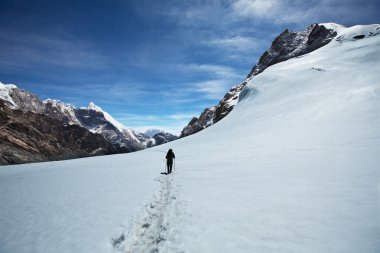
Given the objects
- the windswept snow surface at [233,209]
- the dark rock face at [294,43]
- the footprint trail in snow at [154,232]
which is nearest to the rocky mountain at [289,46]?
the dark rock face at [294,43]

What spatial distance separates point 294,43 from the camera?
16975 centimetres

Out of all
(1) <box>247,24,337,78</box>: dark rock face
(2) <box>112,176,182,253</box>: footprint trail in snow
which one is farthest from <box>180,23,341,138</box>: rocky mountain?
(2) <box>112,176,182,253</box>: footprint trail in snow

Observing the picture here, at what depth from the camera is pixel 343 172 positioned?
10.7 meters

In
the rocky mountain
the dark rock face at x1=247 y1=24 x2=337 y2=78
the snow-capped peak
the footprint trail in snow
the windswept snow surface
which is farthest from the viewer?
the snow-capped peak

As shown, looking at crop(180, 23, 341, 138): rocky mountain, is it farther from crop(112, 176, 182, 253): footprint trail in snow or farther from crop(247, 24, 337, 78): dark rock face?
crop(112, 176, 182, 253): footprint trail in snow

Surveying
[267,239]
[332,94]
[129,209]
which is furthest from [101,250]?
[332,94]

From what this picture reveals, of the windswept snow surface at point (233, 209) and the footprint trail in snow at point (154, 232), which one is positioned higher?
the windswept snow surface at point (233, 209)

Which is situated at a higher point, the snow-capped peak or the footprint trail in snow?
the snow-capped peak

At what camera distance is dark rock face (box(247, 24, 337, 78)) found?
446 ft

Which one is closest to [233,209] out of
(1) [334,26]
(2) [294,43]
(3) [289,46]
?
(1) [334,26]

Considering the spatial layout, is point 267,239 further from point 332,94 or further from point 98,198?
point 332,94

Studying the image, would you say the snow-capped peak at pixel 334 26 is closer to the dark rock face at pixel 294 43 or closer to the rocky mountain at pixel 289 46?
the rocky mountain at pixel 289 46

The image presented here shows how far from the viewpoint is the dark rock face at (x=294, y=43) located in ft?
446

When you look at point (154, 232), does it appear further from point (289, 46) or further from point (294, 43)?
point (294, 43)
